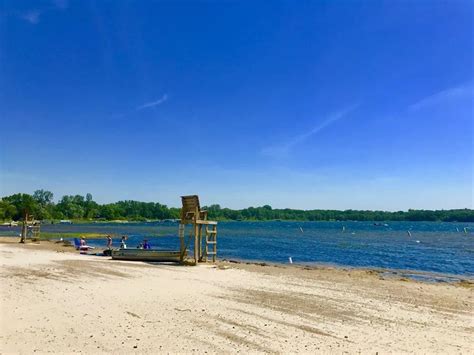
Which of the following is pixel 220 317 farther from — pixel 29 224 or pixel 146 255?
pixel 29 224

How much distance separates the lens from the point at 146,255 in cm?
2677

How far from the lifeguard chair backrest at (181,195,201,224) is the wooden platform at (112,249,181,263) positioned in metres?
2.51

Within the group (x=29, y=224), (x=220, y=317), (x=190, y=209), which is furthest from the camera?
(x=29, y=224)

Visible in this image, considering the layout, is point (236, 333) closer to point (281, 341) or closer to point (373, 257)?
point (281, 341)

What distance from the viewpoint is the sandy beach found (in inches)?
345

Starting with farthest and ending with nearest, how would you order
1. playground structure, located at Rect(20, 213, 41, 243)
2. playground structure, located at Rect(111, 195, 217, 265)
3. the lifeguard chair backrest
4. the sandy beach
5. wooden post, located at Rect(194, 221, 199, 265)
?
playground structure, located at Rect(20, 213, 41, 243) → playground structure, located at Rect(111, 195, 217, 265) → the lifeguard chair backrest → wooden post, located at Rect(194, 221, 199, 265) → the sandy beach

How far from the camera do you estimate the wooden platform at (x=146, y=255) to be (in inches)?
1029

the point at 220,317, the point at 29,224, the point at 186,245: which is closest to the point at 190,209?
the point at 186,245

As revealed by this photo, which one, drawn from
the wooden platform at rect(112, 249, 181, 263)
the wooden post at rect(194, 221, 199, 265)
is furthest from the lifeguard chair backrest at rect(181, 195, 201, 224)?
the wooden platform at rect(112, 249, 181, 263)

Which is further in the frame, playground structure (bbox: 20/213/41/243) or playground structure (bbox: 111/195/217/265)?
playground structure (bbox: 20/213/41/243)

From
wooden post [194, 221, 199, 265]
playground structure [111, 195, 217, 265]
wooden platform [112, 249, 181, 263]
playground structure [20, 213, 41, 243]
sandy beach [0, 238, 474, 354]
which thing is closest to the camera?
sandy beach [0, 238, 474, 354]

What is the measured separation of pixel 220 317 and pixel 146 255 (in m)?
16.8

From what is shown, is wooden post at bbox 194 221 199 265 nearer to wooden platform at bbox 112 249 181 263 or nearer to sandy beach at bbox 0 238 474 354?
wooden platform at bbox 112 249 181 263

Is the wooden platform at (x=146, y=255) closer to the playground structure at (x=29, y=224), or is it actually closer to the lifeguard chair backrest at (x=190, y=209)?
the lifeguard chair backrest at (x=190, y=209)
